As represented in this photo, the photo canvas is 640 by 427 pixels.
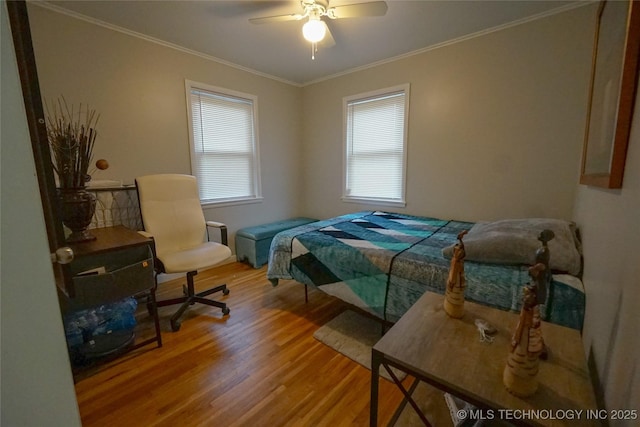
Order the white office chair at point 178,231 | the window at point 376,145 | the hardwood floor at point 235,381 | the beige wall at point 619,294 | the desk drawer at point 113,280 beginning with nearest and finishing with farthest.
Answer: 1. the beige wall at point 619,294
2. the hardwood floor at point 235,381
3. the desk drawer at point 113,280
4. the white office chair at point 178,231
5. the window at point 376,145

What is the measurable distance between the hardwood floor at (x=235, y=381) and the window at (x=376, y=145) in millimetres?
1850

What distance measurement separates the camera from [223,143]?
3.24 meters

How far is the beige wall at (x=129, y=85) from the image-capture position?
82.0 inches

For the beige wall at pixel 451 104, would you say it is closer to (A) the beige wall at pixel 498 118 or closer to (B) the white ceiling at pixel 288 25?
(A) the beige wall at pixel 498 118

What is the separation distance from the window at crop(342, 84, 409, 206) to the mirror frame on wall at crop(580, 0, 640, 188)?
181cm

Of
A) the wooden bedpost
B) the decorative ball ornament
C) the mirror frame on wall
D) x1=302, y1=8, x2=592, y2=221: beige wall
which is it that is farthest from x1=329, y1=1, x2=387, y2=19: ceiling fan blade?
the decorative ball ornament

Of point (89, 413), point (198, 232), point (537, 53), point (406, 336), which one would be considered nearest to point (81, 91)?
point (198, 232)

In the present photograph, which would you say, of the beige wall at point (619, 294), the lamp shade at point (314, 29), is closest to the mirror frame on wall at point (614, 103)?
the beige wall at point (619, 294)

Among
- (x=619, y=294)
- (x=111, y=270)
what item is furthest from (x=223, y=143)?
(x=619, y=294)

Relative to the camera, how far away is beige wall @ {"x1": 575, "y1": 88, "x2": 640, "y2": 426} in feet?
2.02

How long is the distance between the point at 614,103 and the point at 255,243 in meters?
2.99

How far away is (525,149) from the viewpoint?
2.39m

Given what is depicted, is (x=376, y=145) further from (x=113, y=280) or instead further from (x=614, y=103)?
(x=113, y=280)

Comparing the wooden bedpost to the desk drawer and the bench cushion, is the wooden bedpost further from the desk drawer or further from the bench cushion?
the bench cushion
